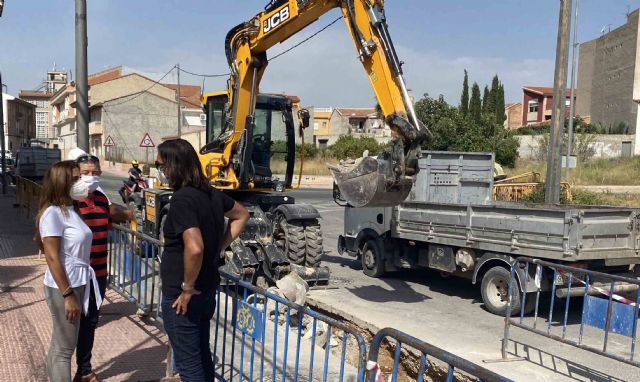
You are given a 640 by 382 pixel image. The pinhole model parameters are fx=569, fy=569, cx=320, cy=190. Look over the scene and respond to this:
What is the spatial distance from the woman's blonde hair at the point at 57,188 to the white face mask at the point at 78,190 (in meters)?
0.03

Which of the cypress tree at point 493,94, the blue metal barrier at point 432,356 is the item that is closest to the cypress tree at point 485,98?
the cypress tree at point 493,94

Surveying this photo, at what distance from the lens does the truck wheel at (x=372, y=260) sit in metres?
10.3

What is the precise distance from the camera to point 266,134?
32.7ft

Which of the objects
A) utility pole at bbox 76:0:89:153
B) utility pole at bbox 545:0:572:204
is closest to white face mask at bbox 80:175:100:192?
utility pole at bbox 76:0:89:153

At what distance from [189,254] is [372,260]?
25.0ft

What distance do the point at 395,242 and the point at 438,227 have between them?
127 cm

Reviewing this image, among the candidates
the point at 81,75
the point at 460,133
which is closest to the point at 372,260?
the point at 81,75

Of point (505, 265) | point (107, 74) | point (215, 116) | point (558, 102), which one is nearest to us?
point (505, 265)

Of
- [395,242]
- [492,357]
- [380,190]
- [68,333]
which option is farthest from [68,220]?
[395,242]

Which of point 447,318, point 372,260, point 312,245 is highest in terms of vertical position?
point 312,245

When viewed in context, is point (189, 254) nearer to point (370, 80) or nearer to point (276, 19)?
point (370, 80)

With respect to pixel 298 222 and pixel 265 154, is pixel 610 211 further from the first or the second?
pixel 265 154

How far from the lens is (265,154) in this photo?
9984 mm

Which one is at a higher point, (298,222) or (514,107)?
(514,107)
